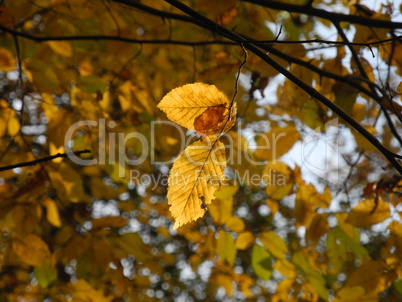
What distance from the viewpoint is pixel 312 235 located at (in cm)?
121

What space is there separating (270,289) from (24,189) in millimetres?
3288

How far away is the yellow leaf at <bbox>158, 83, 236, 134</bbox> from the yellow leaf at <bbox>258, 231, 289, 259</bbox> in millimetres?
727

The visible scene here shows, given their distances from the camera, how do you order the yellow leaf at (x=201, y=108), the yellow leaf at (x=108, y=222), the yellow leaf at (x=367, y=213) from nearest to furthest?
the yellow leaf at (x=201, y=108)
the yellow leaf at (x=367, y=213)
the yellow leaf at (x=108, y=222)

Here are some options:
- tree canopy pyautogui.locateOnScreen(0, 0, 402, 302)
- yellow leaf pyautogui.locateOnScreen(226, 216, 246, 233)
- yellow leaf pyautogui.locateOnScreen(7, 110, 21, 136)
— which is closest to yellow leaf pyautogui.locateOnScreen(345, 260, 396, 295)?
tree canopy pyautogui.locateOnScreen(0, 0, 402, 302)

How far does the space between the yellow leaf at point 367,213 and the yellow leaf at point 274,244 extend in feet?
0.77

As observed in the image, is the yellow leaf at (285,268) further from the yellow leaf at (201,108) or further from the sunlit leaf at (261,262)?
the yellow leaf at (201,108)

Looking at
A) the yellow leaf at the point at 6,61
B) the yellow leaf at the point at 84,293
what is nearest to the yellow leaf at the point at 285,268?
the yellow leaf at the point at 84,293

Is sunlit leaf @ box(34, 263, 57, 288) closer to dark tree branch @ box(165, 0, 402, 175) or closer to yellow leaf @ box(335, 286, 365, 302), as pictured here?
yellow leaf @ box(335, 286, 365, 302)

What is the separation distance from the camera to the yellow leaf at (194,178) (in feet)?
2.19

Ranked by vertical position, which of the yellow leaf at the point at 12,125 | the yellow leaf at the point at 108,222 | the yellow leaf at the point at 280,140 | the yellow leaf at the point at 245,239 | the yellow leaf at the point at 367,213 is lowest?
the yellow leaf at the point at 245,239

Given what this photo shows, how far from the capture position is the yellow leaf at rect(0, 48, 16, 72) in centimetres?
129

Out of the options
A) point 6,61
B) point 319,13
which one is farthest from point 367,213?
point 6,61

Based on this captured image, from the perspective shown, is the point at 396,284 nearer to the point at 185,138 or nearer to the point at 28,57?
the point at 185,138

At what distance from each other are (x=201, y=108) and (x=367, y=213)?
687 mm
